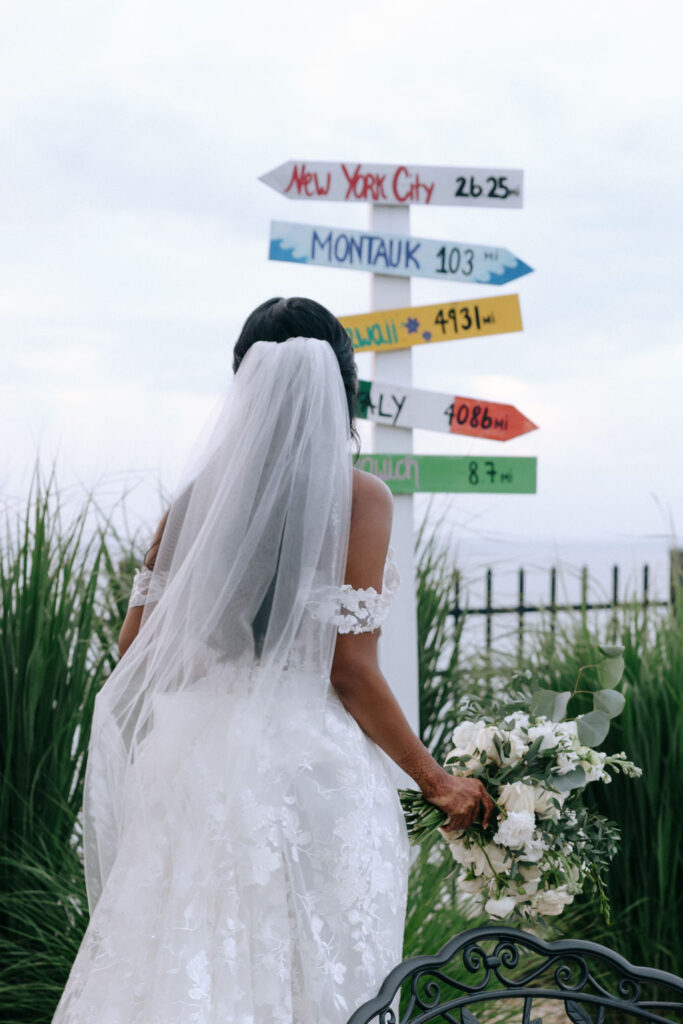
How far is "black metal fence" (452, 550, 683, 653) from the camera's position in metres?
4.08

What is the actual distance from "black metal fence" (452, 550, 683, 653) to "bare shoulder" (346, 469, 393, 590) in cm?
214

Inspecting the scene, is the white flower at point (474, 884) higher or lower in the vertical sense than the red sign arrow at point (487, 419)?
lower

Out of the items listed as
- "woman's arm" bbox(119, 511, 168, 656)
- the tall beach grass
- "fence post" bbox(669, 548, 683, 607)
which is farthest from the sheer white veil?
"fence post" bbox(669, 548, 683, 607)

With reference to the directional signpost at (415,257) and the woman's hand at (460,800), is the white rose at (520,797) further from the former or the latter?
the directional signpost at (415,257)

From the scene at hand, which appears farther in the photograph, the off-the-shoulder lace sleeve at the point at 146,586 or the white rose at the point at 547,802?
the off-the-shoulder lace sleeve at the point at 146,586

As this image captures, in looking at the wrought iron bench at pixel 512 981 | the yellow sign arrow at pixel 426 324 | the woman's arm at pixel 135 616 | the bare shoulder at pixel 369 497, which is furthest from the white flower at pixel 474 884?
the yellow sign arrow at pixel 426 324

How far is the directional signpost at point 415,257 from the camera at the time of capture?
12.0ft

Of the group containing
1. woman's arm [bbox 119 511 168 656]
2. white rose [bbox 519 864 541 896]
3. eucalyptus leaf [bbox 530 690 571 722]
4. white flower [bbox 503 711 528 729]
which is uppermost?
woman's arm [bbox 119 511 168 656]

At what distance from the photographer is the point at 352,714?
1.96m

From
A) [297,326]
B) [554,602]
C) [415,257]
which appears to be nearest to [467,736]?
[297,326]

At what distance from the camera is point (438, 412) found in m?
3.71

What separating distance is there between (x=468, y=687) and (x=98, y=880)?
2312 mm

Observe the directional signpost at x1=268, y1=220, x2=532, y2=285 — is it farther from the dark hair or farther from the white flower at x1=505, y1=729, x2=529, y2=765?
the white flower at x1=505, y1=729, x2=529, y2=765

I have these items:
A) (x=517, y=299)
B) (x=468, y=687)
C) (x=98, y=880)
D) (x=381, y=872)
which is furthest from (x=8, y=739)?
(x=517, y=299)
